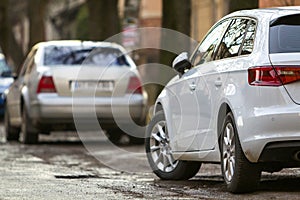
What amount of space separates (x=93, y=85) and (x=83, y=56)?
876 millimetres

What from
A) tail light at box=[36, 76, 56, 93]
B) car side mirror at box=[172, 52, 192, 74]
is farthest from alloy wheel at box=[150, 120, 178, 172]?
tail light at box=[36, 76, 56, 93]

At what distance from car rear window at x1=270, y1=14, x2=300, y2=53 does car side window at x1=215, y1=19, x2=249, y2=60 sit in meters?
0.43

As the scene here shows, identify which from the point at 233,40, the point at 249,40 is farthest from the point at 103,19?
the point at 249,40

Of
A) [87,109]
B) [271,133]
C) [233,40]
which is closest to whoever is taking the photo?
[271,133]

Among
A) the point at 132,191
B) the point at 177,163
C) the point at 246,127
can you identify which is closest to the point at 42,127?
the point at 177,163

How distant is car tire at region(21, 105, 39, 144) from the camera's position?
1672cm

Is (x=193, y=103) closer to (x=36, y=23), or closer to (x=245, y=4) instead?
(x=245, y=4)

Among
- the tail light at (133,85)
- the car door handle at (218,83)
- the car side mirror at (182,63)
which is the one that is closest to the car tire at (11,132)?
the tail light at (133,85)

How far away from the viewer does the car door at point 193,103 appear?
379 inches

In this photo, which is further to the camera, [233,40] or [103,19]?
[103,19]

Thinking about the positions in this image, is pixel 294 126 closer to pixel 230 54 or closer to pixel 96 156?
pixel 230 54

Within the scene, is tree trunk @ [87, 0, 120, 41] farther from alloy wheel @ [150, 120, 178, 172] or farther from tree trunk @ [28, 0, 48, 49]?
alloy wheel @ [150, 120, 178, 172]

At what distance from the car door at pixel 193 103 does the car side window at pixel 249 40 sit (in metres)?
0.65

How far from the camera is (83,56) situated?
1680cm
